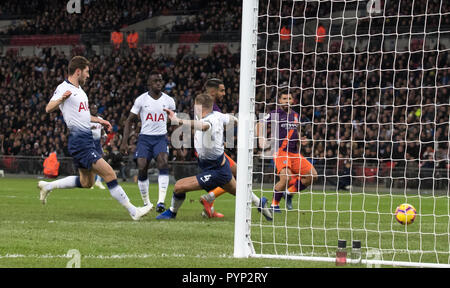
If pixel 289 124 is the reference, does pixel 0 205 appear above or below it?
below

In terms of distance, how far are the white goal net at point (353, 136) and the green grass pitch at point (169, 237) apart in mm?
65

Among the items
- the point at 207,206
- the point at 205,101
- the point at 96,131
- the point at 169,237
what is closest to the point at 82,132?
the point at 205,101

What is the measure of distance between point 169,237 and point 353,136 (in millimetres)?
13232

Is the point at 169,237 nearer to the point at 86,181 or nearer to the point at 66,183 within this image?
the point at 86,181

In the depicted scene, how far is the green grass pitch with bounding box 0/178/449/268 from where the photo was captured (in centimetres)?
700

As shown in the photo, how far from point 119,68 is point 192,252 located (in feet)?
91.1

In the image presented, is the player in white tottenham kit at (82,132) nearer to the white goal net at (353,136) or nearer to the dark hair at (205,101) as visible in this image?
the dark hair at (205,101)

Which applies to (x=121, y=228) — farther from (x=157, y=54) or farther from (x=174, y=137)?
(x=157, y=54)

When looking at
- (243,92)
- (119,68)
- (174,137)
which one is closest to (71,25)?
(119,68)

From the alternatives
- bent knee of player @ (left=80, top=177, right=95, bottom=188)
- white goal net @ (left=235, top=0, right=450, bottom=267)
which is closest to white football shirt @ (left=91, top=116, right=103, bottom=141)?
white goal net @ (left=235, top=0, right=450, bottom=267)

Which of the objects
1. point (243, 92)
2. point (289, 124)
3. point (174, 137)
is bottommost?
point (174, 137)
